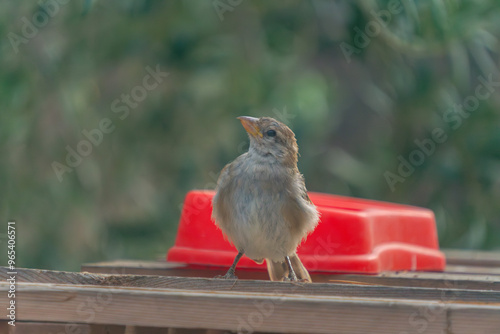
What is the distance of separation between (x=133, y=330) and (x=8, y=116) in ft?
10.2

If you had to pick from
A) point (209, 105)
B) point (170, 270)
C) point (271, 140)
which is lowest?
point (170, 270)

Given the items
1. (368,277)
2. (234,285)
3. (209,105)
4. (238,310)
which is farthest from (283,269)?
(209,105)

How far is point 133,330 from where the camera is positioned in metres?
2.23

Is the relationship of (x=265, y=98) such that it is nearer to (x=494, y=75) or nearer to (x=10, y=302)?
(x=494, y=75)

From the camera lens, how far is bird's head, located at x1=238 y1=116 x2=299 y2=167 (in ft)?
11.5

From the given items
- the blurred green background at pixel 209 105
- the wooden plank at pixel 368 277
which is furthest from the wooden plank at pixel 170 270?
the blurred green background at pixel 209 105

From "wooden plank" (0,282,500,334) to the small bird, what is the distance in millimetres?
1081

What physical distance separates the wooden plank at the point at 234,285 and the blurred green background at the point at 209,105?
2696mm

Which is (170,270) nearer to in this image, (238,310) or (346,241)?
(346,241)

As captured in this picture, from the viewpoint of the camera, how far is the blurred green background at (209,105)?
5.32 meters

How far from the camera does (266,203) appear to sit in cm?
334

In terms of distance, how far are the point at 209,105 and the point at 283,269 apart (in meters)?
2.39

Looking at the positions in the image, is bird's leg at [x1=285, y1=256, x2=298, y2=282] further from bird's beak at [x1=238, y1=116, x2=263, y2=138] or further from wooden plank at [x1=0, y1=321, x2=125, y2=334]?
wooden plank at [x1=0, y1=321, x2=125, y2=334]

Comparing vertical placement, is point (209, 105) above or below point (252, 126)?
below
